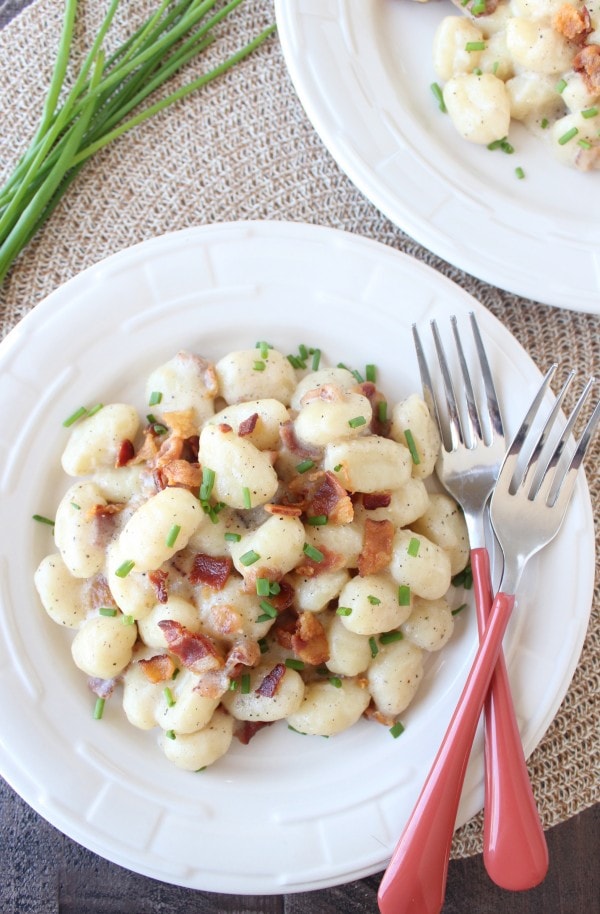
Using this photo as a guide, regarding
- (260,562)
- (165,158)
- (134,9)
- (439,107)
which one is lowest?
(260,562)

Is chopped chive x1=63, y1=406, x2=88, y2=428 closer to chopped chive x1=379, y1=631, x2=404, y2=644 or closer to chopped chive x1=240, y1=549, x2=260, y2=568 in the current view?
chopped chive x1=240, y1=549, x2=260, y2=568

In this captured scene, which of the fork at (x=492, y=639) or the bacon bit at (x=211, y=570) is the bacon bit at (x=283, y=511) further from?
the fork at (x=492, y=639)

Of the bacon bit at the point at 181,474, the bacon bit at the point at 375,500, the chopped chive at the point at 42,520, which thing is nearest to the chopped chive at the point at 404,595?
the bacon bit at the point at 375,500

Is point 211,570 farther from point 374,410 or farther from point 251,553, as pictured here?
point 374,410

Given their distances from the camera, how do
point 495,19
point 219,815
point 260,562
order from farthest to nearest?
point 495,19 → point 219,815 → point 260,562

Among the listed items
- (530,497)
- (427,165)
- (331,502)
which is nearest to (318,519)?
(331,502)

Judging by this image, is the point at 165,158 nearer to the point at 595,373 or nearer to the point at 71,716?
the point at 595,373

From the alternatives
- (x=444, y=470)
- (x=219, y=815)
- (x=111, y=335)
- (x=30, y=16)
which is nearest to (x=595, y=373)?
(x=444, y=470)
